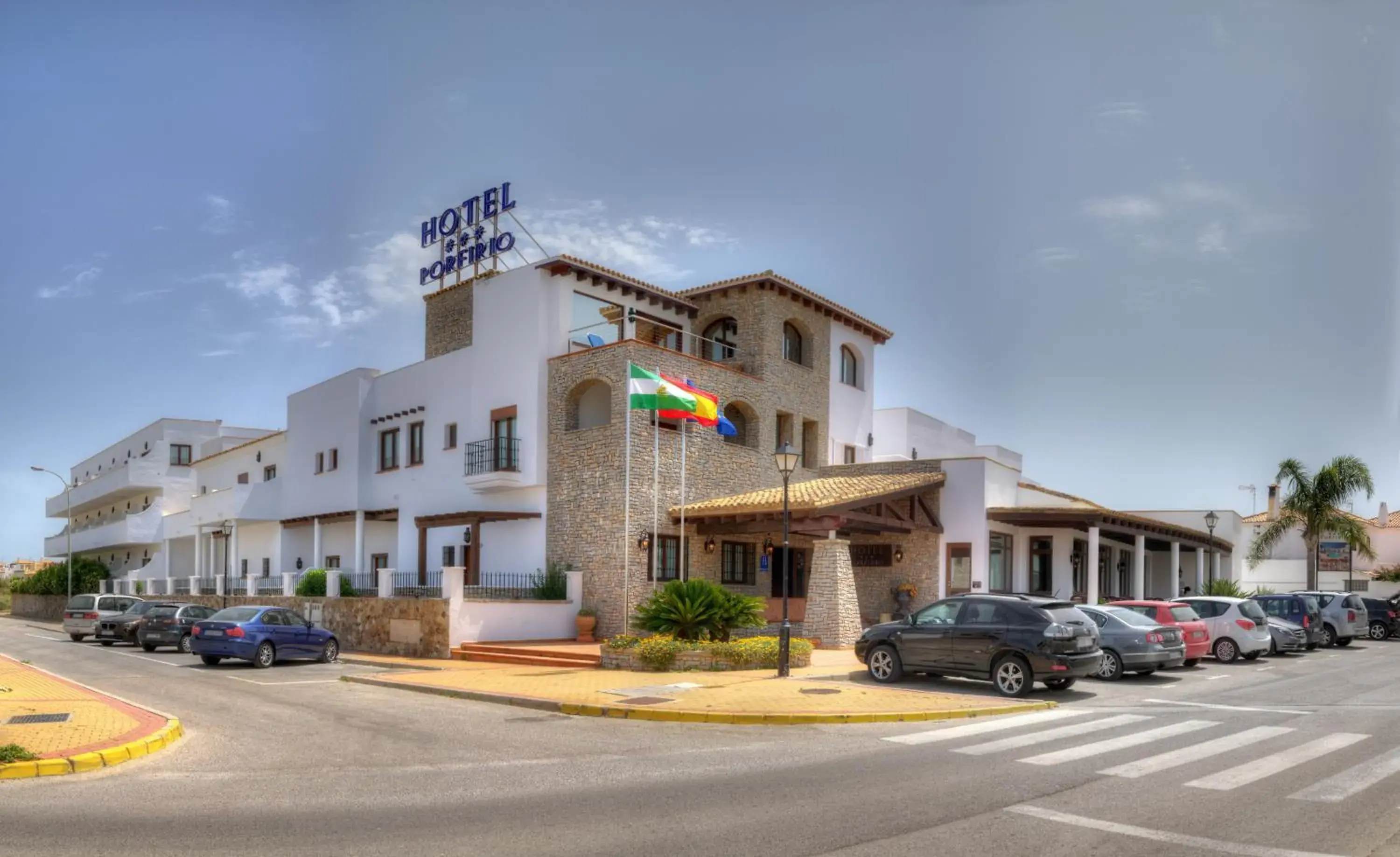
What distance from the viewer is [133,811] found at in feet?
29.0

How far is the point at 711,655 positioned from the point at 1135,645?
26.4ft

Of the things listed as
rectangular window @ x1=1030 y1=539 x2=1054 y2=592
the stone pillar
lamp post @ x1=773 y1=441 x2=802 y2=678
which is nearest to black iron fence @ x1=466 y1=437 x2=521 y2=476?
the stone pillar

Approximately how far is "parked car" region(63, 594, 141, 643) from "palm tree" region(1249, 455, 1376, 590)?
1757 inches

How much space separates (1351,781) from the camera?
10.0m

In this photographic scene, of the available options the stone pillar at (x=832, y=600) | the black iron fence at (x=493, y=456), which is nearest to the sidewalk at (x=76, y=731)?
the black iron fence at (x=493, y=456)

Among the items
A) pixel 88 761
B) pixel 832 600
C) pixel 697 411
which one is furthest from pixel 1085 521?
pixel 88 761

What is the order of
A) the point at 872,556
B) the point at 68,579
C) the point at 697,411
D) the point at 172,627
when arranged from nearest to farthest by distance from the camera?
the point at 697,411 < the point at 172,627 < the point at 872,556 < the point at 68,579

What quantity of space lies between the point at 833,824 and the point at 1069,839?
1749mm

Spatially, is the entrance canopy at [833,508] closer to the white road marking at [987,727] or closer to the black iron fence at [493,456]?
the black iron fence at [493,456]

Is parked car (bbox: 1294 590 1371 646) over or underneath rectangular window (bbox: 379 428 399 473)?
underneath

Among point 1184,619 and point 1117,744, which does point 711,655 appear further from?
point 1184,619

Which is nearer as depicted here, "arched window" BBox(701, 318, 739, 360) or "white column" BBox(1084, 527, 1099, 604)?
"white column" BBox(1084, 527, 1099, 604)

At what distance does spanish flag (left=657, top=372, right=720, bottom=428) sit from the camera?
89.3ft

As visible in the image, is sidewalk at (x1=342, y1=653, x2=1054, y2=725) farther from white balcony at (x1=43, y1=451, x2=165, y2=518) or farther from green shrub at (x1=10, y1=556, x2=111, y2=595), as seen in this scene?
green shrub at (x1=10, y1=556, x2=111, y2=595)
